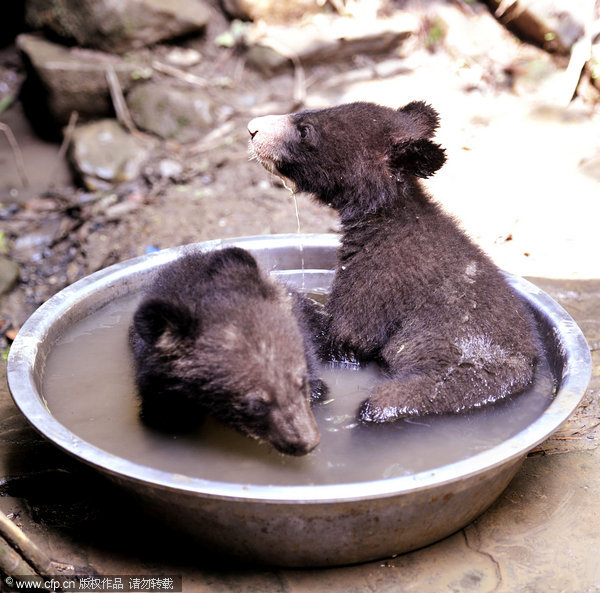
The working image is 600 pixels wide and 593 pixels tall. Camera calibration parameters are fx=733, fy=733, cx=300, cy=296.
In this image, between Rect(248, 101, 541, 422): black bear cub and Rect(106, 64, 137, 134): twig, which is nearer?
Rect(248, 101, 541, 422): black bear cub

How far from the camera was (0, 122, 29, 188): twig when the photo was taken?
31.6ft

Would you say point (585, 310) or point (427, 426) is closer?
point (427, 426)

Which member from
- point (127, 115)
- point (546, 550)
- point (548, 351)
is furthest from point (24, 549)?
point (127, 115)

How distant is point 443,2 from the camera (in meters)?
11.7

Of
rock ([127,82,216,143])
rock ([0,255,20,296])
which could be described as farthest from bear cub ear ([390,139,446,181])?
rock ([127,82,216,143])

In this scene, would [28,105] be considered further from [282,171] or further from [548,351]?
[548,351]

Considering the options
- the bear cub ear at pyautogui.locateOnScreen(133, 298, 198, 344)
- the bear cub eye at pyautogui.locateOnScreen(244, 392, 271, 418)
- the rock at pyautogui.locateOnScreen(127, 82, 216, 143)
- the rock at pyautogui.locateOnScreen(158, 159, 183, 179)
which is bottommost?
the rock at pyautogui.locateOnScreen(158, 159, 183, 179)

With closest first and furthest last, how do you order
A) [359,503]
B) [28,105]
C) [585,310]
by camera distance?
1. [359,503]
2. [585,310]
3. [28,105]

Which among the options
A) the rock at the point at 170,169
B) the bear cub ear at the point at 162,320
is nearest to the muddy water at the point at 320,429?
the bear cub ear at the point at 162,320

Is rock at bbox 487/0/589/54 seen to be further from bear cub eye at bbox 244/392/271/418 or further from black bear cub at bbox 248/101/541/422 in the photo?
bear cub eye at bbox 244/392/271/418

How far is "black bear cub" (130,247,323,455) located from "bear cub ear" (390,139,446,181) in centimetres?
122

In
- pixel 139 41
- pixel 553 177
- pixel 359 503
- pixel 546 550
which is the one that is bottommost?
pixel 139 41

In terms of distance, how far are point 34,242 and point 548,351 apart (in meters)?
6.10

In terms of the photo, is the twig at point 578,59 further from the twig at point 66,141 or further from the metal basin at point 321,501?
the metal basin at point 321,501
